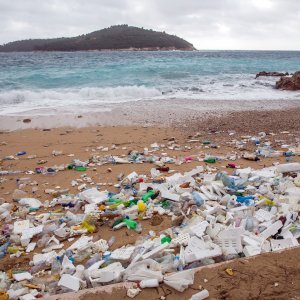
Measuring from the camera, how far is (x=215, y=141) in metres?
7.59

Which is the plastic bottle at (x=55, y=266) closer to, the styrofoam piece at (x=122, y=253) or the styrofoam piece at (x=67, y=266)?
the styrofoam piece at (x=67, y=266)

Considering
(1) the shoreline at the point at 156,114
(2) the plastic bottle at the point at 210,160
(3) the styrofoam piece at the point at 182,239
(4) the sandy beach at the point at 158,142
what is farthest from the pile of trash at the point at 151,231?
(1) the shoreline at the point at 156,114

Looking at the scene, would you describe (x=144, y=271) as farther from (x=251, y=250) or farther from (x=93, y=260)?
(x=251, y=250)

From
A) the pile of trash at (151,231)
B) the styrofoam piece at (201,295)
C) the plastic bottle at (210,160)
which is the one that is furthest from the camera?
the plastic bottle at (210,160)

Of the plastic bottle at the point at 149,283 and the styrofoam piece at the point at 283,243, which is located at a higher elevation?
the plastic bottle at the point at 149,283

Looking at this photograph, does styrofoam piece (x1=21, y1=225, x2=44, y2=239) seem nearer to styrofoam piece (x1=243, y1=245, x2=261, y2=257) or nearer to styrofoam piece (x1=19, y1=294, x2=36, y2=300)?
styrofoam piece (x1=19, y1=294, x2=36, y2=300)

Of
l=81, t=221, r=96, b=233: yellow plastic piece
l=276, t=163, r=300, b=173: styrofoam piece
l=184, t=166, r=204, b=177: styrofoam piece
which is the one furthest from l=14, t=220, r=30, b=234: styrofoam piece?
l=276, t=163, r=300, b=173: styrofoam piece

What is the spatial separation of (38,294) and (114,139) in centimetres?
524

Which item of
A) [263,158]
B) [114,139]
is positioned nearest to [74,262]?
[263,158]

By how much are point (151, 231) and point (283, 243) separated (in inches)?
54.1

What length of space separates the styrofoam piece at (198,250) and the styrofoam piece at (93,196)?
1.63 metres

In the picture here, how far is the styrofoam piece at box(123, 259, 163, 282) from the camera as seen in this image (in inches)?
108

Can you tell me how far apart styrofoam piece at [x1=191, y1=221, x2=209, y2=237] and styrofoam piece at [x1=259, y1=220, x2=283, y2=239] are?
57cm

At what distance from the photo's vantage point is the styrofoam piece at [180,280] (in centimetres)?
262
